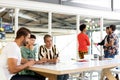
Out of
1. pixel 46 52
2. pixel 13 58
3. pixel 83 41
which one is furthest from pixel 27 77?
pixel 83 41

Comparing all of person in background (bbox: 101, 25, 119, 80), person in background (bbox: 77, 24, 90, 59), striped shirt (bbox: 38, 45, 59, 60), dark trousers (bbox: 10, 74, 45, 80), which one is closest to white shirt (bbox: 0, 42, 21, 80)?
dark trousers (bbox: 10, 74, 45, 80)

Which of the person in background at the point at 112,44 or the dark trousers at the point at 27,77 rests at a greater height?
the person in background at the point at 112,44

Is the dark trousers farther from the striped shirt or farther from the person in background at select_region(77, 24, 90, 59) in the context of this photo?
the person in background at select_region(77, 24, 90, 59)

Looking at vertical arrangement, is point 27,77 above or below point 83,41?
below

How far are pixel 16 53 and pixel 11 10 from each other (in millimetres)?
2601

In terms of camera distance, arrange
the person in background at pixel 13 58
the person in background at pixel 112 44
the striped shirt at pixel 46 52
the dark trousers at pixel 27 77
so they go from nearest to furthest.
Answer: the person in background at pixel 13 58, the dark trousers at pixel 27 77, the striped shirt at pixel 46 52, the person in background at pixel 112 44

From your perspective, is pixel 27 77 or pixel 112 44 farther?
pixel 112 44

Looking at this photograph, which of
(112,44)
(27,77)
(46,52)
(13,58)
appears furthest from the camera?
(112,44)

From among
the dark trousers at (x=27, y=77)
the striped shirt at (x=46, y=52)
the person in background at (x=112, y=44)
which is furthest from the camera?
Answer: the person in background at (x=112, y=44)

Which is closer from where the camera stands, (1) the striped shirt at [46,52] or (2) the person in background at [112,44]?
(1) the striped shirt at [46,52]

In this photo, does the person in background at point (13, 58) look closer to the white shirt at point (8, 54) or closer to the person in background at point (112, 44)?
the white shirt at point (8, 54)

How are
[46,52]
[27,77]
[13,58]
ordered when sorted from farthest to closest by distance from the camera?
[46,52] < [27,77] < [13,58]

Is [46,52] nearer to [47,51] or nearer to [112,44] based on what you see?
[47,51]

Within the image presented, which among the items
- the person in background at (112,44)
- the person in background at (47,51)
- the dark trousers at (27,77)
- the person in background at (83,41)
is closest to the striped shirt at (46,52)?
the person in background at (47,51)
